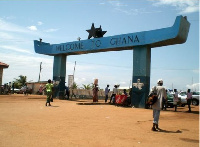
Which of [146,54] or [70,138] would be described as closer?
[70,138]

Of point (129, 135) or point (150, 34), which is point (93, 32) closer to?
point (150, 34)

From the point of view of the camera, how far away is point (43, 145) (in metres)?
4.88

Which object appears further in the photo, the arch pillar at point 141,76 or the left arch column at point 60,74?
the left arch column at point 60,74

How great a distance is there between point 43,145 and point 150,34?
12.7 meters

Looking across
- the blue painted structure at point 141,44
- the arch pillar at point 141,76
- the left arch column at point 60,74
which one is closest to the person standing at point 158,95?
the blue painted structure at point 141,44

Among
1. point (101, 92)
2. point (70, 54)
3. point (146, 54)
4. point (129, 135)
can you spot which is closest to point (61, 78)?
point (70, 54)

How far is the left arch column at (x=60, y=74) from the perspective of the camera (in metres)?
23.5

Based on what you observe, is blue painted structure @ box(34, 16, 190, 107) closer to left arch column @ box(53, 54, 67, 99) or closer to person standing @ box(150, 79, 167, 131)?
left arch column @ box(53, 54, 67, 99)

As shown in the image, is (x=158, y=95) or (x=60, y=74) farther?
(x=60, y=74)

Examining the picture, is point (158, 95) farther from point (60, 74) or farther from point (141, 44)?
point (60, 74)

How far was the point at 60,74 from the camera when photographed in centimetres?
2355

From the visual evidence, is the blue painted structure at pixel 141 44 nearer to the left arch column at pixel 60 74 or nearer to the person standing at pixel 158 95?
the left arch column at pixel 60 74

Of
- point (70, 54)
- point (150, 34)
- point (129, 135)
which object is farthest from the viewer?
point (70, 54)

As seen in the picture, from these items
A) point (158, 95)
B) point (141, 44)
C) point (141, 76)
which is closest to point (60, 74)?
point (141, 76)
